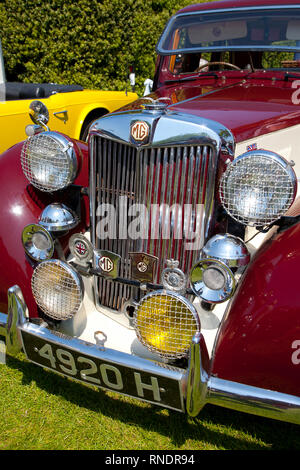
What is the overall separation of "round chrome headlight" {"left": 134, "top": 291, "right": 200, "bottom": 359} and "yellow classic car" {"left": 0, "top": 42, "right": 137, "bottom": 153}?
3.24m

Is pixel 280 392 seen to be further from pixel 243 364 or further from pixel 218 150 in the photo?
pixel 218 150

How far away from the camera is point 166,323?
1689 mm

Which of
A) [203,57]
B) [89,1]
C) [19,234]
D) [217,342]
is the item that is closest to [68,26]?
[89,1]

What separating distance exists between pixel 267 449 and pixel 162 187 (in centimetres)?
122

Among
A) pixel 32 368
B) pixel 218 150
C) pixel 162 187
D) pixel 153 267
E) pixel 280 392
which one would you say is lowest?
pixel 32 368

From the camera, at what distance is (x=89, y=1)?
7.64 metres

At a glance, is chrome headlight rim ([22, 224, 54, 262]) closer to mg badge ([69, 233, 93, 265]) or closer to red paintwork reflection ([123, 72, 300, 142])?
mg badge ([69, 233, 93, 265])

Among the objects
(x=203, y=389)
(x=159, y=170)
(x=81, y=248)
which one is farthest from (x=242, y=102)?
Result: (x=203, y=389)

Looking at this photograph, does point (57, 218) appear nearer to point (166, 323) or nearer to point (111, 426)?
point (166, 323)

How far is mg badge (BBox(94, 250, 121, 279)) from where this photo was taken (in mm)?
1952

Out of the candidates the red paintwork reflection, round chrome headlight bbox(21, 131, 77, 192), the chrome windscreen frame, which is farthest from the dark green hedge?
round chrome headlight bbox(21, 131, 77, 192)

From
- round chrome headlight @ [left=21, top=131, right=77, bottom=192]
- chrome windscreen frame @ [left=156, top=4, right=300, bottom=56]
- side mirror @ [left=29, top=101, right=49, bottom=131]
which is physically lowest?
round chrome headlight @ [left=21, top=131, right=77, bottom=192]

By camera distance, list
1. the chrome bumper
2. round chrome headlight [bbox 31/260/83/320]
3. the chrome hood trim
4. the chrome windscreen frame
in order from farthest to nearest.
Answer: the chrome windscreen frame < round chrome headlight [bbox 31/260/83/320] < the chrome hood trim < the chrome bumper

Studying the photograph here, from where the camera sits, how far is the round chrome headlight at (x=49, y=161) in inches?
76.5
